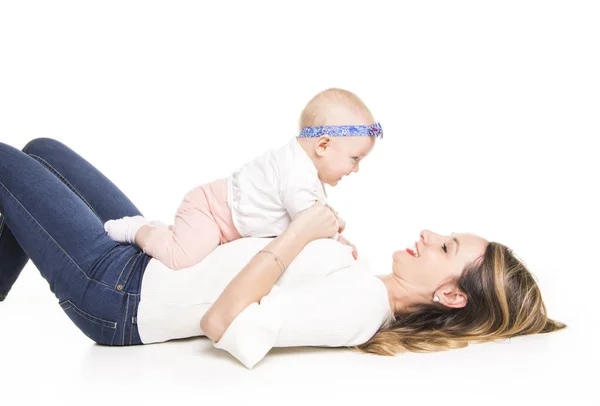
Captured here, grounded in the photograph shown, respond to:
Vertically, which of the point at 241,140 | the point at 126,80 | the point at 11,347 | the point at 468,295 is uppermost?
the point at 126,80

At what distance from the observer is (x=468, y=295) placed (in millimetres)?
3355

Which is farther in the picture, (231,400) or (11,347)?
(11,347)

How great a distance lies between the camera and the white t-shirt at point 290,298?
306 centimetres

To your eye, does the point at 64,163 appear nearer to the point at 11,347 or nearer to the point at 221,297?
the point at 11,347

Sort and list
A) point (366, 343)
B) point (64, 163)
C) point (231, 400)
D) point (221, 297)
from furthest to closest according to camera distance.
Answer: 1. point (64, 163)
2. point (366, 343)
3. point (221, 297)
4. point (231, 400)

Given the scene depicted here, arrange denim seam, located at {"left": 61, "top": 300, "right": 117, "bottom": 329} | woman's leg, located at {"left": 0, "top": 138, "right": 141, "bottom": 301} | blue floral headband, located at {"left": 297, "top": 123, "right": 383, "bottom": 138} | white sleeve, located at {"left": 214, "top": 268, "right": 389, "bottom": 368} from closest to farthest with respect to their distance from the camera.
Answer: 1. white sleeve, located at {"left": 214, "top": 268, "right": 389, "bottom": 368}
2. denim seam, located at {"left": 61, "top": 300, "right": 117, "bottom": 329}
3. blue floral headband, located at {"left": 297, "top": 123, "right": 383, "bottom": 138}
4. woman's leg, located at {"left": 0, "top": 138, "right": 141, "bottom": 301}

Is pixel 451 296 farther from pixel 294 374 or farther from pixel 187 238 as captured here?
pixel 187 238

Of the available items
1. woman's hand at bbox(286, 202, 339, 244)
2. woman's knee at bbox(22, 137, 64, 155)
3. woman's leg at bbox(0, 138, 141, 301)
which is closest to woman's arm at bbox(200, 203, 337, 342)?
woman's hand at bbox(286, 202, 339, 244)

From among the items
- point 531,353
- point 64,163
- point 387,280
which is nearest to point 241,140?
point 64,163

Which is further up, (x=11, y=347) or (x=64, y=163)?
(x=64, y=163)

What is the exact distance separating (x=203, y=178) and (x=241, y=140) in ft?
1.54

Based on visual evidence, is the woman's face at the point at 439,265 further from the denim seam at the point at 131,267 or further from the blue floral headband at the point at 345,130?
the denim seam at the point at 131,267

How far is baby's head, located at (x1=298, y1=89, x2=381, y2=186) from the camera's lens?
3.42m

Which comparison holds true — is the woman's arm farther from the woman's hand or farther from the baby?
the baby
